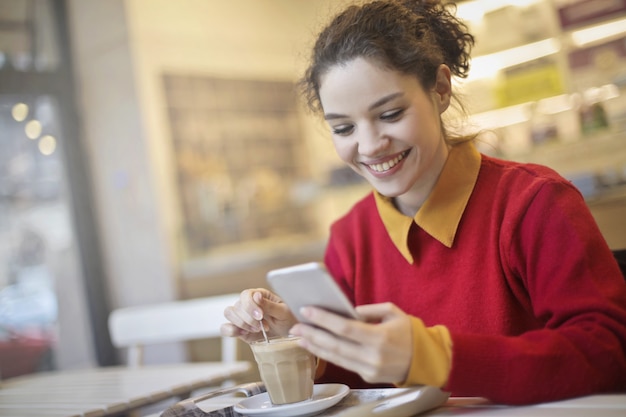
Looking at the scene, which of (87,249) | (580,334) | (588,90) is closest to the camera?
(580,334)

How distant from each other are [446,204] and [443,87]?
190 millimetres

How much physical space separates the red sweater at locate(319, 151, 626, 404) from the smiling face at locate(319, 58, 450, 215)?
110 millimetres

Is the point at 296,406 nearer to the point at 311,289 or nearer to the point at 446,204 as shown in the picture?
the point at 311,289

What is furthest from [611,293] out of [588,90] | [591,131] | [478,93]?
[478,93]

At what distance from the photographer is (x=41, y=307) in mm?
4336

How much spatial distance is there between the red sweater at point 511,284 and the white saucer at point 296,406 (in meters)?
0.16

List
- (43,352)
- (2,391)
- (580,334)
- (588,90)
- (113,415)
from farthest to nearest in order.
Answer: (43,352) → (588,90) → (2,391) → (113,415) → (580,334)

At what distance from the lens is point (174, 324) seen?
2646 mm

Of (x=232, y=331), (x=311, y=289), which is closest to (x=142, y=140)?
(x=232, y=331)

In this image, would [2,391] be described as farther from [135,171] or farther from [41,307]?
[135,171]

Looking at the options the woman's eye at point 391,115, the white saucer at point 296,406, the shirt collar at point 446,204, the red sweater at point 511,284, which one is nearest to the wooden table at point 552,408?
the red sweater at point 511,284

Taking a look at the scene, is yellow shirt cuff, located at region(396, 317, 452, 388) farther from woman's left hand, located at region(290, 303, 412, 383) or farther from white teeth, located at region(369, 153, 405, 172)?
white teeth, located at region(369, 153, 405, 172)

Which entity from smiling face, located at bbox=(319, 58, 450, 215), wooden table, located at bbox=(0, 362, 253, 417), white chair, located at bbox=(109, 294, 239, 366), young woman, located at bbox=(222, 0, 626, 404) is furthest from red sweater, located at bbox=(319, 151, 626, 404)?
white chair, located at bbox=(109, 294, 239, 366)

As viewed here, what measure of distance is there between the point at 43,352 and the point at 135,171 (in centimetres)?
115
